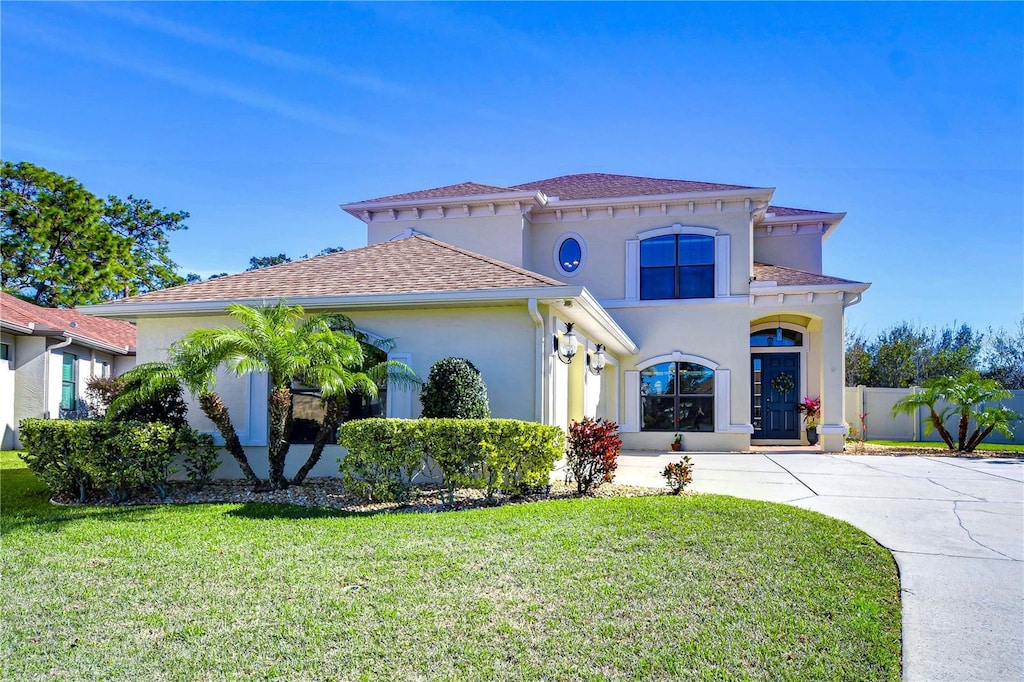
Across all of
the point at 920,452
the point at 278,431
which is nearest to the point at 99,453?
the point at 278,431

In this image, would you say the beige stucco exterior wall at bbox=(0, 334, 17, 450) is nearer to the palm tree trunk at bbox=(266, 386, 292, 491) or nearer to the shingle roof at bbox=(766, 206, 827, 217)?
the palm tree trunk at bbox=(266, 386, 292, 491)

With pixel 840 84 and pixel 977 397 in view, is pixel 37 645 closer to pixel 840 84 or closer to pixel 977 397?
pixel 840 84

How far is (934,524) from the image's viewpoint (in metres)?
7.24

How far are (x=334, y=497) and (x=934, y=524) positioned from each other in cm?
699

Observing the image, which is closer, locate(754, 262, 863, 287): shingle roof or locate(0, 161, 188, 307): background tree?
locate(754, 262, 863, 287): shingle roof

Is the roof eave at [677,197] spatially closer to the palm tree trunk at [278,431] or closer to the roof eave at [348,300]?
the roof eave at [348,300]

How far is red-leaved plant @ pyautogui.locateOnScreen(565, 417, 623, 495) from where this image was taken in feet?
30.2

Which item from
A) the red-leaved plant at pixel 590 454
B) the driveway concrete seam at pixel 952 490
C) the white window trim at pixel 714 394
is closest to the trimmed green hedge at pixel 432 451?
the red-leaved plant at pixel 590 454

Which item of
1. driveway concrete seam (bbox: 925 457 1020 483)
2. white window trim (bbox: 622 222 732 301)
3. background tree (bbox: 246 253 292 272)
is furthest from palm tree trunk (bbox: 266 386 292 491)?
background tree (bbox: 246 253 292 272)

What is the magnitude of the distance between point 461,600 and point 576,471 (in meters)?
4.62

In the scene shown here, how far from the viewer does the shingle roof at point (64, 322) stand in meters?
16.7

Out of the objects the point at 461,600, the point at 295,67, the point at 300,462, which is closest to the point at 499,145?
the point at 295,67

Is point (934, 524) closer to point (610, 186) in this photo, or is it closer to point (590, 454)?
point (590, 454)

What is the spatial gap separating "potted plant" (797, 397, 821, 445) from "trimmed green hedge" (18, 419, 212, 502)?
50.7 feet
